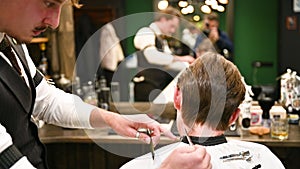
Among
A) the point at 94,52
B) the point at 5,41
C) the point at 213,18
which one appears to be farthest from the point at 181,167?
the point at 213,18

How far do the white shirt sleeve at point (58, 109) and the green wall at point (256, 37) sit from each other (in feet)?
16.7

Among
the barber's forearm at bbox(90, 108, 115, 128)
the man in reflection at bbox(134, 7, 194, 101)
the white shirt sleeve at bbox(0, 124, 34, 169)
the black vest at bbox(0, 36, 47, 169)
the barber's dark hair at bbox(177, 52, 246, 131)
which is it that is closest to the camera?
the white shirt sleeve at bbox(0, 124, 34, 169)

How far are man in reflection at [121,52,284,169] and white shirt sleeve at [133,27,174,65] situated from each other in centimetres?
90

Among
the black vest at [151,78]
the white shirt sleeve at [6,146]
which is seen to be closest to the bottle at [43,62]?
the black vest at [151,78]

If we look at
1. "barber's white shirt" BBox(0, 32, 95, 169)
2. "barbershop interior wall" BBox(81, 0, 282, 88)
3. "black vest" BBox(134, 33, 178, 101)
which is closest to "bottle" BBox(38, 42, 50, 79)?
"black vest" BBox(134, 33, 178, 101)

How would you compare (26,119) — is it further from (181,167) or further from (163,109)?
(163,109)

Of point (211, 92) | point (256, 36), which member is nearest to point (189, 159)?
point (211, 92)

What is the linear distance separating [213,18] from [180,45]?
80cm

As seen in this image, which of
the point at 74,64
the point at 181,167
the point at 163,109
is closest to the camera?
the point at 181,167

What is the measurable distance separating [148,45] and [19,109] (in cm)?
165

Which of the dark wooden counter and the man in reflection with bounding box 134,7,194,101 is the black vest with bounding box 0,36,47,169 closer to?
the dark wooden counter

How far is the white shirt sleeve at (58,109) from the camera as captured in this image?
1738 millimetres

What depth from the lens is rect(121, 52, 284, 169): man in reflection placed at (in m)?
1.58

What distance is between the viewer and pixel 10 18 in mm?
1143
